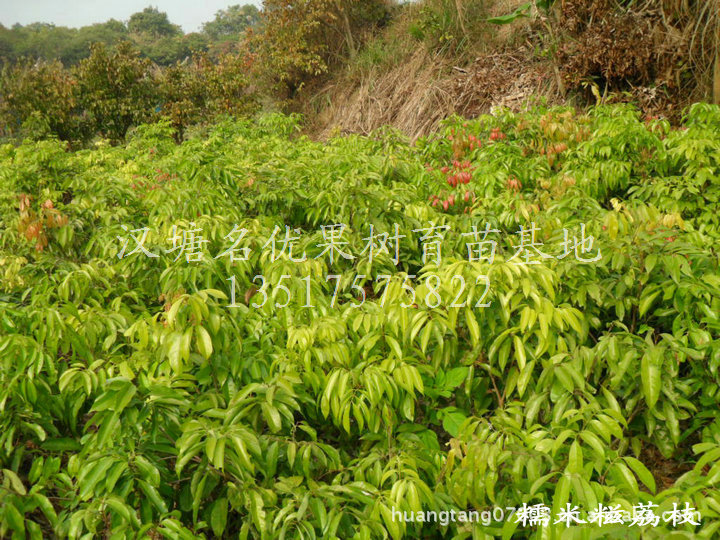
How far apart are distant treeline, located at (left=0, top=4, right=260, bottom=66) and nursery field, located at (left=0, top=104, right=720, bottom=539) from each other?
21.5m

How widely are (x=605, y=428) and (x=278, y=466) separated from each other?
99 cm

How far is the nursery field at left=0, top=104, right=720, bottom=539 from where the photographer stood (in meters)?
1.47

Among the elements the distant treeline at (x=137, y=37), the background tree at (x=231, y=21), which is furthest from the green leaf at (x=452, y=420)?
the background tree at (x=231, y=21)

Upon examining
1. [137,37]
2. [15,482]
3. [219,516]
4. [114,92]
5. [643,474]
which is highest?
[137,37]

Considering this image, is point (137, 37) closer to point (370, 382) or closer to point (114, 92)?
point (114, 92)

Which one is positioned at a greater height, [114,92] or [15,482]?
[114,92]

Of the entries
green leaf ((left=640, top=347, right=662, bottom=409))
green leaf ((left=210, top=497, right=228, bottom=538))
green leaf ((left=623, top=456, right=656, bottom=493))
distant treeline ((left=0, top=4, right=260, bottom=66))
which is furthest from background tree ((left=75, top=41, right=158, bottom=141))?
distant treeline ((left=0, top=4, right=260, bottom=66))

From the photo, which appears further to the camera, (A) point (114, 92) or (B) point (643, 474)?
(A) point (114, 92)

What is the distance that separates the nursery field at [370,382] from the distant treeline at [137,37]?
21.5m

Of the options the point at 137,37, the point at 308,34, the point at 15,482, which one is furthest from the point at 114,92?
the point at 137,37

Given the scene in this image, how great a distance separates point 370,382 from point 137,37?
138ft

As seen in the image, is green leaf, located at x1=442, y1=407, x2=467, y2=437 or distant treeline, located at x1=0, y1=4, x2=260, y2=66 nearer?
green leaf, located at x1=442, y1=407, x2=467, y2=437

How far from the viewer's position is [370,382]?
5.67 ft

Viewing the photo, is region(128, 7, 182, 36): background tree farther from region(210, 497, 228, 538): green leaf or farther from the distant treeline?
region(210, 497, 228, 538): green leaf
